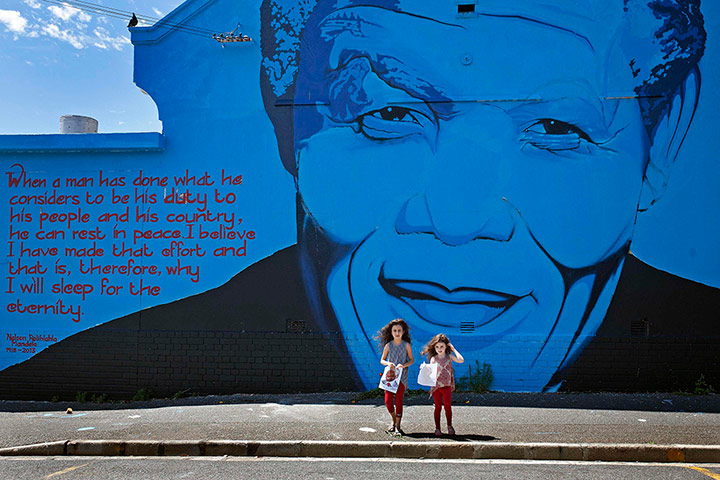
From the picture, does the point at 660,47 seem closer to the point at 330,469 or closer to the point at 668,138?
the point at 668,138

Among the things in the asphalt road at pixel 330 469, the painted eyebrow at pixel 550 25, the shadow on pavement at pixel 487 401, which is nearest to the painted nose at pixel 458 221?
the shadow on pavement at pixel 487 401

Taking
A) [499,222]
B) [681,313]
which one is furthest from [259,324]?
[681,313]

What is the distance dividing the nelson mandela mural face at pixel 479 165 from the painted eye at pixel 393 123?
22mm

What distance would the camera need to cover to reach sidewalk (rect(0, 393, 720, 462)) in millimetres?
6344

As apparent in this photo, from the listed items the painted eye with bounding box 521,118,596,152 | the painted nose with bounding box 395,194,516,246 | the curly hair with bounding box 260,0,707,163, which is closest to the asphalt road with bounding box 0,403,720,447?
the painted nose with bounding box 395,194,516,246

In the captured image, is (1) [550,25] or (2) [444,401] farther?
(1) [550,25]

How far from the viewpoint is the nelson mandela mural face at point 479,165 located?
30.1 feet

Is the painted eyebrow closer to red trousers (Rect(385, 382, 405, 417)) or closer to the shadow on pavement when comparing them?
the shadow on pavement

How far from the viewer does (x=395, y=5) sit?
31.7ft

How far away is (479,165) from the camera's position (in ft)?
30.8

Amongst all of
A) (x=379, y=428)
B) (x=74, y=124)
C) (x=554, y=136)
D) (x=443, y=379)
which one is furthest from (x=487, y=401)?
(x=74, y=124)

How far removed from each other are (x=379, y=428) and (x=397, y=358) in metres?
0.87

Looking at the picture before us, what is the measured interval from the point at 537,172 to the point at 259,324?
4951 millimetres

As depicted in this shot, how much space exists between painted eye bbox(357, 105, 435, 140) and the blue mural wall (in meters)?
0.04
